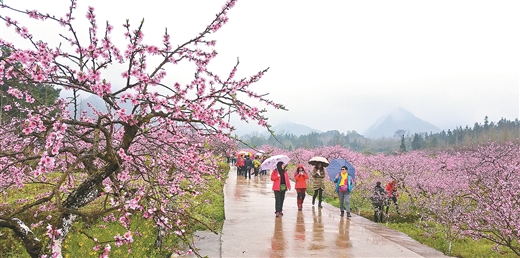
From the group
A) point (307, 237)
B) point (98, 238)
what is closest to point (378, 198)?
point (307, 237)

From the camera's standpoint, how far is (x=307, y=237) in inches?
308

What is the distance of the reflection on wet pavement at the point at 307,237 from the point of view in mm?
6734

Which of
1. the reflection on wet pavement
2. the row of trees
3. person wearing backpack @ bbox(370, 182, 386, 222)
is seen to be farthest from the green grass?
person wearing backpack @ bbox(370, 182, 386, 222)

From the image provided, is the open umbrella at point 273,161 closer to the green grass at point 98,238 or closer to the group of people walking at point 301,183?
the group of people walking at point 301,183

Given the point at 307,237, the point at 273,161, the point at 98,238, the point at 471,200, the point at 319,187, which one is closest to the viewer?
the point at 98,238

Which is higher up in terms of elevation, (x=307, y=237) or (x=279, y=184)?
(x=279, y=184)

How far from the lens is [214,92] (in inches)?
171

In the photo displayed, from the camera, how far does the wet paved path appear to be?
22.0 ft

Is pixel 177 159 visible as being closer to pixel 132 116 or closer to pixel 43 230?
pixel 132 116

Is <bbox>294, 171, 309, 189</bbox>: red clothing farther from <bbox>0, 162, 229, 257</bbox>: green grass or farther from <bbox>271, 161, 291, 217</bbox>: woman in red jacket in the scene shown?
<bbox>0, 162, 229, 257</bbox>: green grass

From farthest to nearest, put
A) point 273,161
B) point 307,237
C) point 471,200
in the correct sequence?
point 273,161
point 471,200
point 307,237

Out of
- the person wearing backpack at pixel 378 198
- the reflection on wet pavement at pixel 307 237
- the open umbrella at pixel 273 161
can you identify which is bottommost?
the reflection on wet pavement at pixel 307 237

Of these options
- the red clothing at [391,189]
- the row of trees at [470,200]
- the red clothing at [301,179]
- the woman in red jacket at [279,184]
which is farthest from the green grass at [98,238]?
the red clothing at [391,189]

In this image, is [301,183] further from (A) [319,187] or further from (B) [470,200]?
(B) [470,200]
